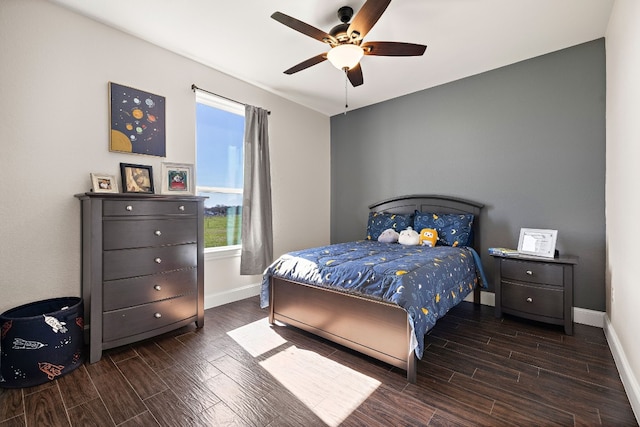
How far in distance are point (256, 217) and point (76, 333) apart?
1.93 metres

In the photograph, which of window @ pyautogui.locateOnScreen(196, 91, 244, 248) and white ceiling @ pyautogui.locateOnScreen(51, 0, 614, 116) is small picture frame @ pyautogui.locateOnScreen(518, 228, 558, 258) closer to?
white ceiling @ pyautogui.locateOnScreen(51, 0, 614, 116)

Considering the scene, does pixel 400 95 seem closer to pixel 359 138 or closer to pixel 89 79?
pixel 359 138

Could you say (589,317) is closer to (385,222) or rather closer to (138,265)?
(385,222)

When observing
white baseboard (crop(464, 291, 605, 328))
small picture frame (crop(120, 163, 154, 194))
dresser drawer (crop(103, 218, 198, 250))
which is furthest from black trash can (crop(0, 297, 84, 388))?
white baseboard (crop(464, 291, 605, 328))

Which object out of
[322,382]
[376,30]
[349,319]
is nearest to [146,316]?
[322,382]

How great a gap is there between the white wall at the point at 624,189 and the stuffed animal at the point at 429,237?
4.66 feet

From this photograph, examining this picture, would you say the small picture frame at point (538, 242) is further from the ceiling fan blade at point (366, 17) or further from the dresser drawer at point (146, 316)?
the dresser drawer at point (146, 316)

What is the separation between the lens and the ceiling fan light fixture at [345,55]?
2160mm

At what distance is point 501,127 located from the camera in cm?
324

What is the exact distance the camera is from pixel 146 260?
229 cm

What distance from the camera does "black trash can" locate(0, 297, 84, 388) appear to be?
5.76ft

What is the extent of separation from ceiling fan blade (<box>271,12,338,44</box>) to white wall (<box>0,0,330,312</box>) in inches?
61.2

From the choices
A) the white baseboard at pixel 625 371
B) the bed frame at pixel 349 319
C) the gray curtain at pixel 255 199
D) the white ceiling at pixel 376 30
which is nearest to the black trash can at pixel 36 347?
the bed frame at pixel 349 319

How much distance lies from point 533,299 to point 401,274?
1.59 metres
